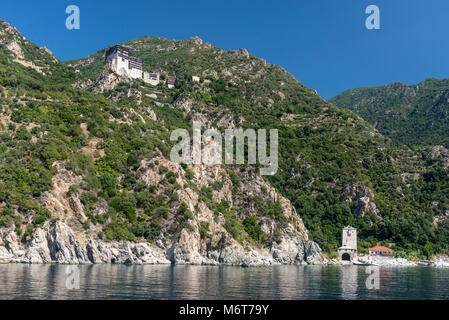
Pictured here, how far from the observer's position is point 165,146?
86.7 metres

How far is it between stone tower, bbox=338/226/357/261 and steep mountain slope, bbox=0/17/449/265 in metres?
2.40

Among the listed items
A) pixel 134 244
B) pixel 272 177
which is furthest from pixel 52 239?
pixel 272 177

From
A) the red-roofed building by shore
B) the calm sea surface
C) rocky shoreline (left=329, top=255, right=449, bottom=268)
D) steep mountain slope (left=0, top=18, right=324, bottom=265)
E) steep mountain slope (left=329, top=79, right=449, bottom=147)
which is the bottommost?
rocky shoreline (left=329, top=255, right=449, bottom=268)

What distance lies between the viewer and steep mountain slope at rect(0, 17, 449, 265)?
59.6 meters

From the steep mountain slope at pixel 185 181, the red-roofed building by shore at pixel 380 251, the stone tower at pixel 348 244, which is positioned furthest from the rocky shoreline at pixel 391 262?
the steep mountain slope at pixel 185 181

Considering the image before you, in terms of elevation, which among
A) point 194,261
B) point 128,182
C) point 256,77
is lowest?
point 194,261

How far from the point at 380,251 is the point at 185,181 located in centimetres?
4276

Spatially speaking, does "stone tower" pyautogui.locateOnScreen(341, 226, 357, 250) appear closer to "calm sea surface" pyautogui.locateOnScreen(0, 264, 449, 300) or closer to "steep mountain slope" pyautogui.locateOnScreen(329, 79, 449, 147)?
"calm sea surface" pyautogui.locateOnScreen(0, 264, 449, 300)

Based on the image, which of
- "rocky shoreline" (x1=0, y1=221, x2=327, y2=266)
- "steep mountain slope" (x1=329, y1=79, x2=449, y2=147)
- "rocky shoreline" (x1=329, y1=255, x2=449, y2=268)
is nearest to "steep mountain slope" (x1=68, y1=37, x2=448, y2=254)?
"rocky shoreline" (x1=329, y1=255, x2=449, y2=268)

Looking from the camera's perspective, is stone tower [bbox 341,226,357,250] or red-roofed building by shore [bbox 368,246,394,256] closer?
red-roofed building by shore [bbox 368,246,394,256]

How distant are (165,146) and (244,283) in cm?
5278

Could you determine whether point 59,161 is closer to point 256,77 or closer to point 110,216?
point 110,216

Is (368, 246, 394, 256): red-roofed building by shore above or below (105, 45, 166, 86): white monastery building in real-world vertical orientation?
below

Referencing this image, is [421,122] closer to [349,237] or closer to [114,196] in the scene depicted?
[349,237]
